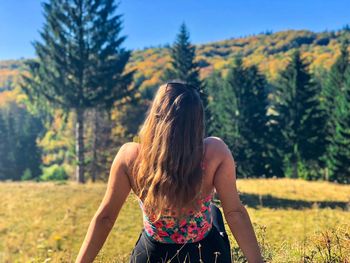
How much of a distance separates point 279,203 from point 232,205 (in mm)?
14764

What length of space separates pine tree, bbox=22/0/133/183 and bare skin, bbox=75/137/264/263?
19.1m

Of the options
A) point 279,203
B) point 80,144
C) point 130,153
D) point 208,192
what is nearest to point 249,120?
point 80,144

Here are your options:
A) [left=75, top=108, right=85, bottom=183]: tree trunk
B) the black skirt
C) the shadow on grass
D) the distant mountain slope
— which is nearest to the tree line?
[left=75, top=108, right=85, bottom=183]: tree trunk

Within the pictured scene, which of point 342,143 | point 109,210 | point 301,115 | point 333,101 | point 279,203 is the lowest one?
point 279,203

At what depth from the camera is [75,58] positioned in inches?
805

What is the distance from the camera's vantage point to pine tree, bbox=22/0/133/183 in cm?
2044

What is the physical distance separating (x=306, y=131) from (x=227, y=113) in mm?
7181

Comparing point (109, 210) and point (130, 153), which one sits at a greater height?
point (130, 153)

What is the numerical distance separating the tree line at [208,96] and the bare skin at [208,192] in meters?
17.1

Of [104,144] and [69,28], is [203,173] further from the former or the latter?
[104,144]

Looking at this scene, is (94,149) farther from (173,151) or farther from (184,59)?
(173,151)

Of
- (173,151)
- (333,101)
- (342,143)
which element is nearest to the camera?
(173,151)

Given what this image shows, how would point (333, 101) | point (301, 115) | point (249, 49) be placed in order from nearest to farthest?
point (301, 115) → point (333, 101) → point (249, 49)

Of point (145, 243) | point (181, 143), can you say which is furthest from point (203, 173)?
point (145, 243)
